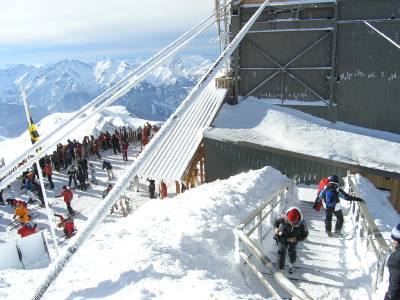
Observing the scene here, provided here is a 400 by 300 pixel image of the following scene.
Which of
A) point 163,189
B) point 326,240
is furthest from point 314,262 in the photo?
point 163,189

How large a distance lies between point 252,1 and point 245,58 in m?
2.97

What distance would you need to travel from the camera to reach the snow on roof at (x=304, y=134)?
15.4 m

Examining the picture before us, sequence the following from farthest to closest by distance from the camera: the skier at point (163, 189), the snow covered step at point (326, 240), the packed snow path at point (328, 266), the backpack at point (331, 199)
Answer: the skier at point (163, 189), the backpack at point (331, 199), the snow covered step at point (326, 240), the packed snow path at point (328, 266)

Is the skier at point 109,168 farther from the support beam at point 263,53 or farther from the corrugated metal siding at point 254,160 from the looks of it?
the support beam at point 263,53

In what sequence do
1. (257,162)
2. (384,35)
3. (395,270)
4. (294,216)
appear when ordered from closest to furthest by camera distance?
(395,270) < (294,216) < (384,35) < (257,162)

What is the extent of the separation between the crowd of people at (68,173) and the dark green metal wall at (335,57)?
975 centimetres

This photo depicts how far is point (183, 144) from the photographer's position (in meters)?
18.4

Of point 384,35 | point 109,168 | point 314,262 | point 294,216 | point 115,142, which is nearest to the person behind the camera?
point 294,216

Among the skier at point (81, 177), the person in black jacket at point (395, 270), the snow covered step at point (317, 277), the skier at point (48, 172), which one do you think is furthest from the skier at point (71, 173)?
the person in black jacket at point (395, 270)

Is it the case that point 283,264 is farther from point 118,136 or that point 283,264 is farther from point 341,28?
point 118,136

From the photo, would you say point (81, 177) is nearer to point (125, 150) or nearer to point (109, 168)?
point (109, 168)

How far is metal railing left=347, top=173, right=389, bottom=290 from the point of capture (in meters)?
6.80

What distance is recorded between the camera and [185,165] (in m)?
17.1

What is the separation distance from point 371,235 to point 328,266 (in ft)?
4.04
